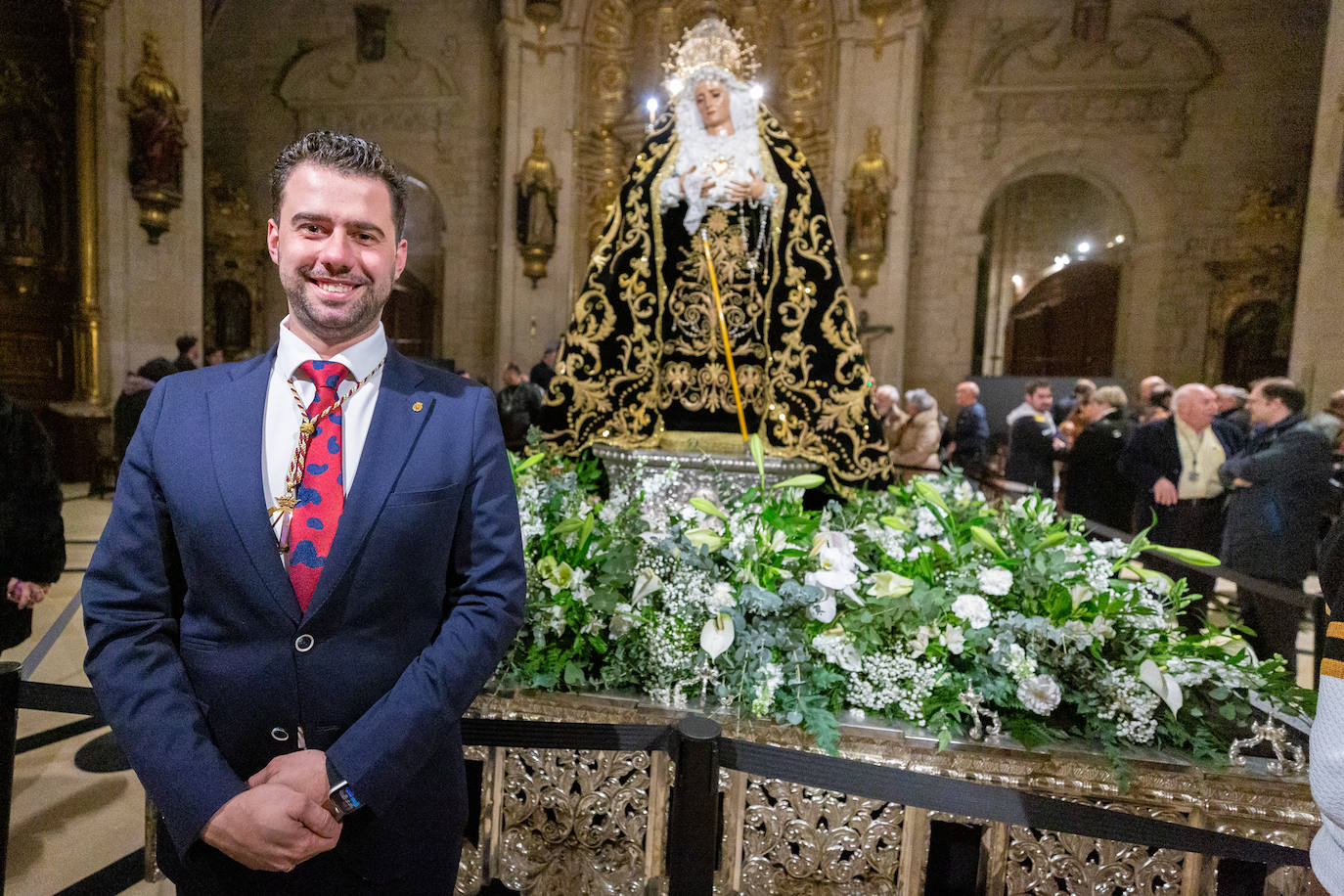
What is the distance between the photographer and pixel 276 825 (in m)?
1.08

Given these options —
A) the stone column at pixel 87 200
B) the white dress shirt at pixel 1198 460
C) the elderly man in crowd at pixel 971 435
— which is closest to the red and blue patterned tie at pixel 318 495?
the white dress shirt at pixel 1198 460

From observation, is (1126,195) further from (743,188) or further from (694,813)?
(694,813)

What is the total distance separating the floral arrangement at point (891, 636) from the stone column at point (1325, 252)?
7553mm

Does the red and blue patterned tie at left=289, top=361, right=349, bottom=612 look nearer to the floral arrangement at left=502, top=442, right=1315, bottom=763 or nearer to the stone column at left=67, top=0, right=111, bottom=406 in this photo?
the floral arrangement at left=502, top=442, right=1315, bottom=763

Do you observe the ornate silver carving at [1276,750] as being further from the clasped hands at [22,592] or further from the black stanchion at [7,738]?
the clasped hands at [22,592]

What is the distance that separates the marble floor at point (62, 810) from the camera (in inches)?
86.9

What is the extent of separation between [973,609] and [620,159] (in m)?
11.1

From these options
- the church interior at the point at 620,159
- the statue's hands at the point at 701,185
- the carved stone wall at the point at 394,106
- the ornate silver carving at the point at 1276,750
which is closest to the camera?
the ornate silver carving at the point at 1276,750

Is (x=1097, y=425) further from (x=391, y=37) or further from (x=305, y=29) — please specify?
(x=305, y=29)

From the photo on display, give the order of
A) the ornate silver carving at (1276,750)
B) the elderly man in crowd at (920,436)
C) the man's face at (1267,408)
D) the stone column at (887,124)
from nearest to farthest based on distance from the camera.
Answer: the ornate silver carving at (1276,750)
the man's face at (1267,408)
the elderly man in crowd at (920,436)
the stone column at (887,124)

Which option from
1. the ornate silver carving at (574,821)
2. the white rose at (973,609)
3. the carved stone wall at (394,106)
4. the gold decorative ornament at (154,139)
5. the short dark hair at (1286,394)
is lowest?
the ornate silver carving at (574,821)

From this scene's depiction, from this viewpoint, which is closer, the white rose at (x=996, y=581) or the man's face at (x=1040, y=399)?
the white rose at (x=996, y=581)

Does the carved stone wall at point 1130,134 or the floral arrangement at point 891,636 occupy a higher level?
the carved stone wall at point 1130,134


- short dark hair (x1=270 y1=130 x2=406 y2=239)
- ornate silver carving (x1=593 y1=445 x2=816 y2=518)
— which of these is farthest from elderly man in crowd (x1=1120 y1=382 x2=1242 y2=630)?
short dark hair (x1=270 y1=130 x2=406 y2=239)
